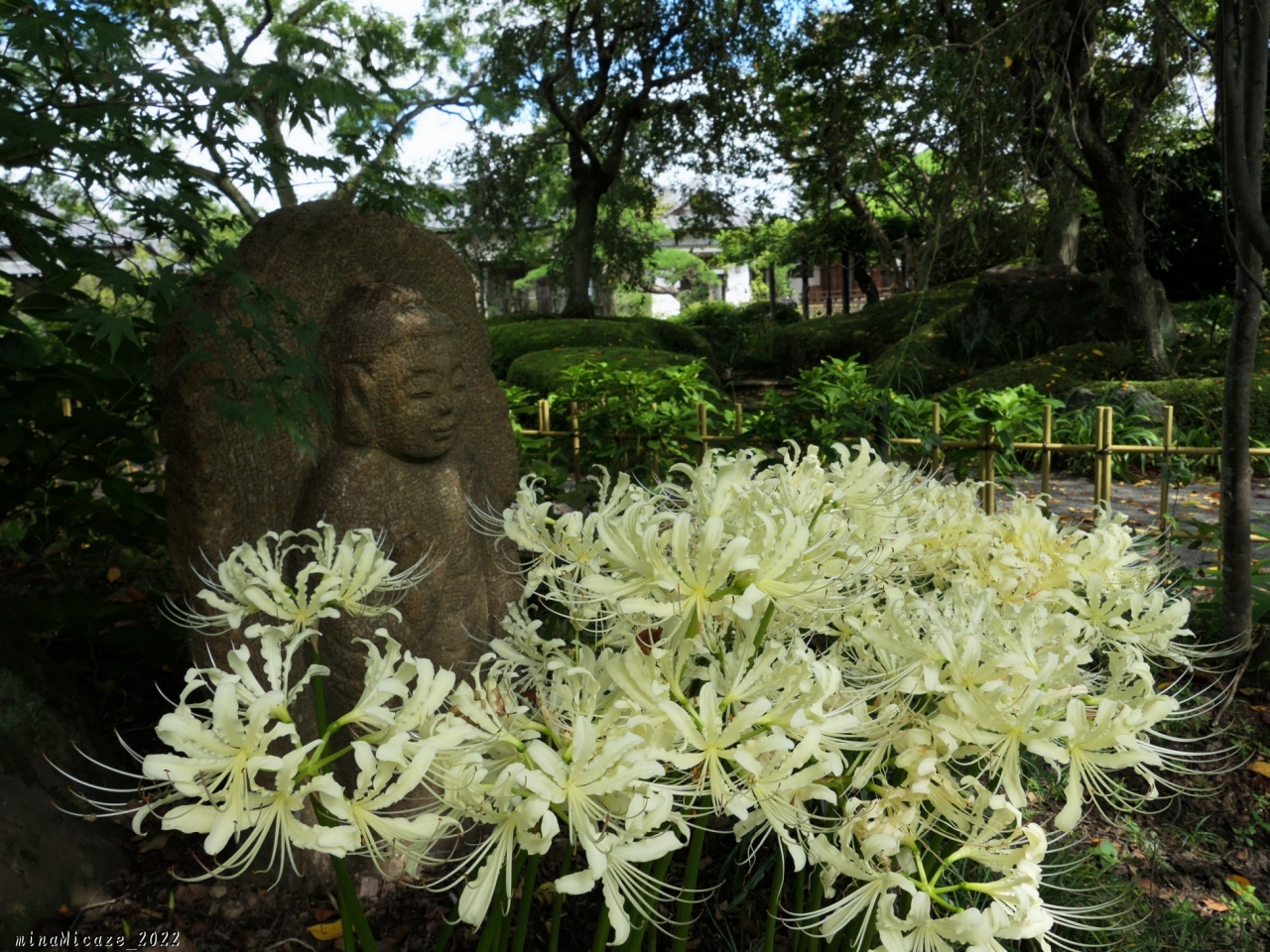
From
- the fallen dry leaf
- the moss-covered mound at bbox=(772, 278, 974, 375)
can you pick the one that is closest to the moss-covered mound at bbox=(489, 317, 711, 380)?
the moss-covered mound at bbox=(772, 278, 974, 375)

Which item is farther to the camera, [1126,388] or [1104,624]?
[1126,388]

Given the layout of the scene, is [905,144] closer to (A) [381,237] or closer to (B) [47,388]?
(A) [381,237]

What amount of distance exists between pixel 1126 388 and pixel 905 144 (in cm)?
527

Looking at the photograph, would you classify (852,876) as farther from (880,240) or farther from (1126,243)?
(880,240)

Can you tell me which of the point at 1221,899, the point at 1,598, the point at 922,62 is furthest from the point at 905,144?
the point at 1,598

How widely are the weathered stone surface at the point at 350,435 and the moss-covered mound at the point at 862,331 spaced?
9708mm

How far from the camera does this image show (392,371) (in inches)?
99.2

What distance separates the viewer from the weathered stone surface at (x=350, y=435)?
8.11 feet

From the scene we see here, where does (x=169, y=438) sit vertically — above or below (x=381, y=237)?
below

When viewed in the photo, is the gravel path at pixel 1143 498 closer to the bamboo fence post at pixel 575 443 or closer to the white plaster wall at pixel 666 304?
the bamboo fence post at pixel 575 443

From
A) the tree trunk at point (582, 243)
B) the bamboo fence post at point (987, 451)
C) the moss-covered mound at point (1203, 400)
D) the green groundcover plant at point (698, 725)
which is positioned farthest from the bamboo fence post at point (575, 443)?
the tree trunk at point (582, 243)

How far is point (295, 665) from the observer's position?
2.47m

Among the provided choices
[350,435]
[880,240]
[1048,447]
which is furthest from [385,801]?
[880,240]

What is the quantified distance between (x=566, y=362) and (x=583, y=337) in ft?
10.6
